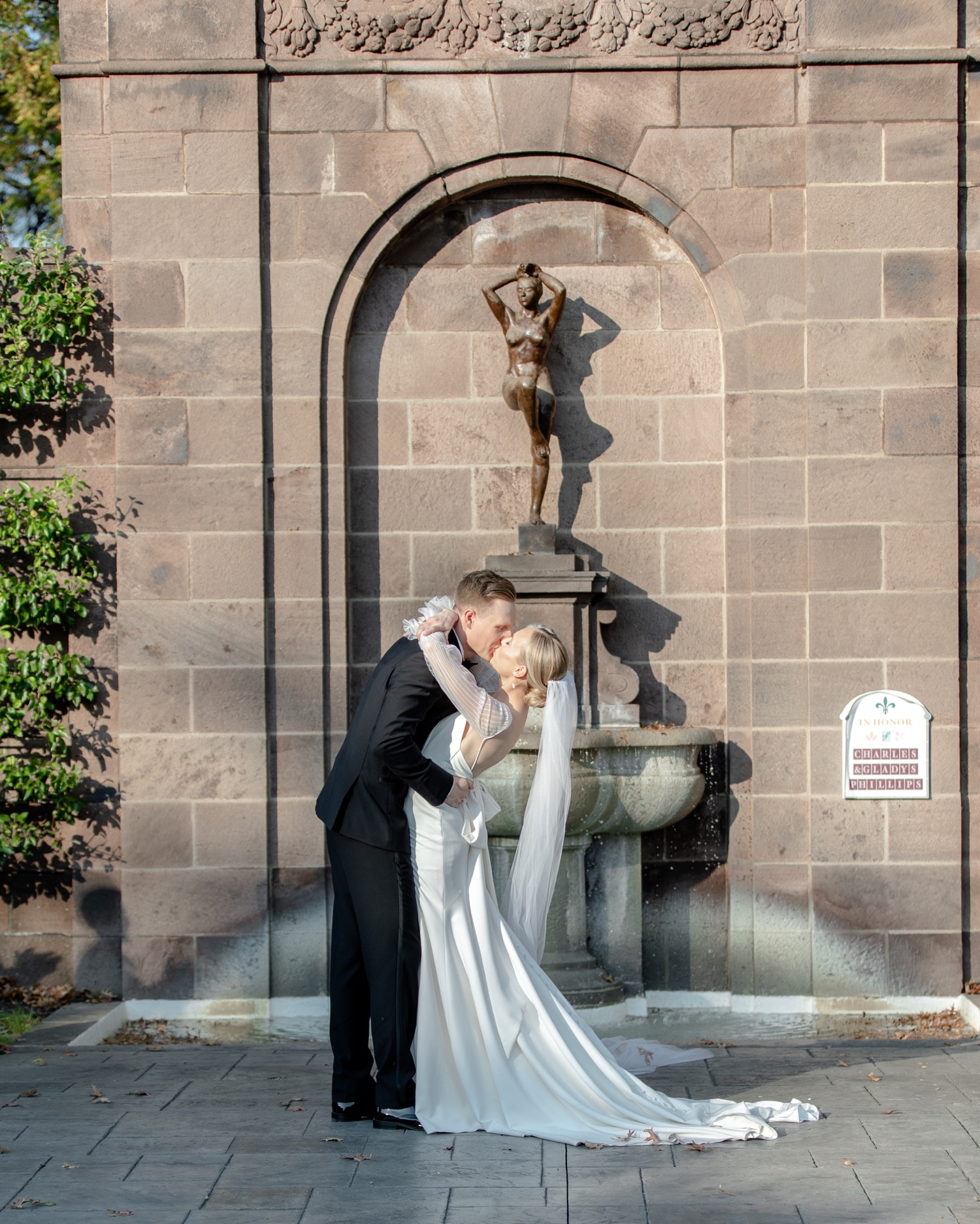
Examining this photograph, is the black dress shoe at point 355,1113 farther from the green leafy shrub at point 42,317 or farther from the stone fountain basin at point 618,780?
the green leafy shrub at point 42,317

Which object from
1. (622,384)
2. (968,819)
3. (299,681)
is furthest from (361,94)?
(968,819)

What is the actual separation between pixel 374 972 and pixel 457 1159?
0.67 metres

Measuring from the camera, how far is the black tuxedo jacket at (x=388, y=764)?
4.44 metres

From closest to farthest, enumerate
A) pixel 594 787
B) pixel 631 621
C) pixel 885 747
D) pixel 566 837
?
1. pixel 594 787
2. pixel 566 837
3. pixel 885 747
4. pixel 631 621

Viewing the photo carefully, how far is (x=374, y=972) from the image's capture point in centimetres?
452

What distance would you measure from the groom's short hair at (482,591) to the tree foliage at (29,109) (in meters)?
8.35

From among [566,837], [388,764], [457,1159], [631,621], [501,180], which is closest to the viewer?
[457,1159]

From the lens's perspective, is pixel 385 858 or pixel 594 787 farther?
pixel 594 787

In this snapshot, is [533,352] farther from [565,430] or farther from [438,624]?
[438,624]

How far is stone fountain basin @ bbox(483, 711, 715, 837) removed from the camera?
225 inches

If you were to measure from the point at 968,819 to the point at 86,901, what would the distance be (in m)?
4.13

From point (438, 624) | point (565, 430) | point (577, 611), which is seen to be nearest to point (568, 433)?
point (565, 430)

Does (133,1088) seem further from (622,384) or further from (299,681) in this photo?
(622,384)

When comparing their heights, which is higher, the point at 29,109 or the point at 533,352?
the point at 29,109
